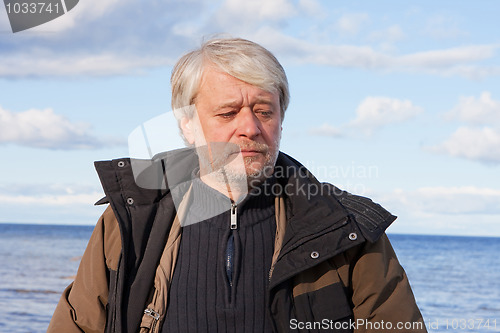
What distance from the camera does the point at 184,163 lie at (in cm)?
301

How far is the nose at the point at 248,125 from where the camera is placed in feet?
8.80

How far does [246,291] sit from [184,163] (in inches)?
28.3

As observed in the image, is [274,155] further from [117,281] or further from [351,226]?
[117,281]

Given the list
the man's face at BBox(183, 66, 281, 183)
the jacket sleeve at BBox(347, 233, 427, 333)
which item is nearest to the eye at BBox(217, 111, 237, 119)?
the man's face at BBox(183, 66, 281, 183)

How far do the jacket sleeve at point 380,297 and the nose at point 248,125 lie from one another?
0.66 metres

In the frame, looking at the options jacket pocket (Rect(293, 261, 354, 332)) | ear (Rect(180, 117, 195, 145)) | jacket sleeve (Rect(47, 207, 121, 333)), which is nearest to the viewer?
jacket pocket (Rect(293, 261, 354, 332))

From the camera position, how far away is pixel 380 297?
2529 mm

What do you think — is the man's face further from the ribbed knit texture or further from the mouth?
the ribbed knit texture

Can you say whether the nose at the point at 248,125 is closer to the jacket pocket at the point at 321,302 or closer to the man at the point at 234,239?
the man at the point at 234,239

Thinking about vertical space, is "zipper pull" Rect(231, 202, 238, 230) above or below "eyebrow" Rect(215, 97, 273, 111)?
below

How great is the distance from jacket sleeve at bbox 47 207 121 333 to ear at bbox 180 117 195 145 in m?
0.54

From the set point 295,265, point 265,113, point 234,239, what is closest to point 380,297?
point 295,265

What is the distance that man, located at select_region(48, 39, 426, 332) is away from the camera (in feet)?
8.36

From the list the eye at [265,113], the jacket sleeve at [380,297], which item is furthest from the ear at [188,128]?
the jacket sleeve at [380,297]
